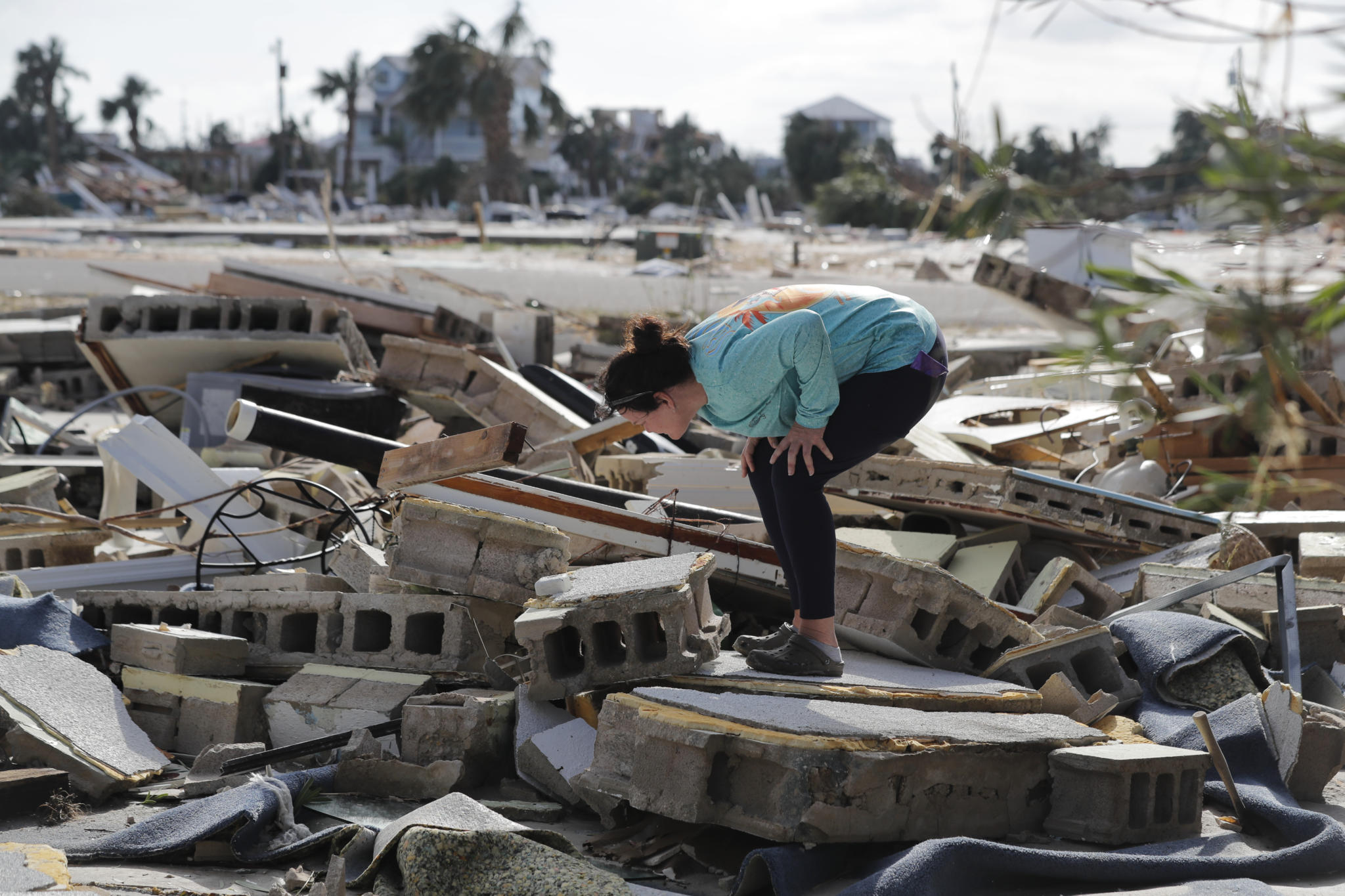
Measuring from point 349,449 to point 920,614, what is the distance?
2.66 meters

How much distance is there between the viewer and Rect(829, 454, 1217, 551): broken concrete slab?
16.0 feet

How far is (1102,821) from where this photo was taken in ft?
9.48

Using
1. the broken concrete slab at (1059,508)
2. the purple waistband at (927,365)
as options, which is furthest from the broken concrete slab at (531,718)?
the broken concrete slab at (1059,508)

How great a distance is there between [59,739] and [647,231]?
22.5 metres

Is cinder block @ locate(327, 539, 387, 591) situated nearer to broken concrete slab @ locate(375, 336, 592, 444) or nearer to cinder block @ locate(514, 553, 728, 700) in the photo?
cinder block @ locate(514, 553, 728, 700)

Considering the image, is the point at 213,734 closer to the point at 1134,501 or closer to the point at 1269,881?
the point at 1269,881

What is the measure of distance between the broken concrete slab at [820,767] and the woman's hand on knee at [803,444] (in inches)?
25.8

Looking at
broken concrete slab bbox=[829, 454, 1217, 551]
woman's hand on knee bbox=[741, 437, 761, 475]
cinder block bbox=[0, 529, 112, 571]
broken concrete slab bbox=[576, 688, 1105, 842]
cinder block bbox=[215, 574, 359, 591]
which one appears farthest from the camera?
cinder block bbox=[0, 529, 112, 571]

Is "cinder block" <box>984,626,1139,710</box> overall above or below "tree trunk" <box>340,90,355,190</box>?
below

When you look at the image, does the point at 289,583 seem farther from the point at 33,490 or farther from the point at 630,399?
the point at 33,490

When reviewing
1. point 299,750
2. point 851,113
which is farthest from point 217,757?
point 851,113

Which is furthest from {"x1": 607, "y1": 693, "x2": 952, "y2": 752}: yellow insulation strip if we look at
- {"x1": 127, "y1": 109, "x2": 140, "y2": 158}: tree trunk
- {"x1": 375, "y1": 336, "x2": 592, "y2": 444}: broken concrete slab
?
{"x1": 127, "y1": 109, "x2": 140, "y2": 158}: tree trunk

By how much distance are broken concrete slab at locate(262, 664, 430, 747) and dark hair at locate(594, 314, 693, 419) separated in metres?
1.34

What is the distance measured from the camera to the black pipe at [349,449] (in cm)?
491
